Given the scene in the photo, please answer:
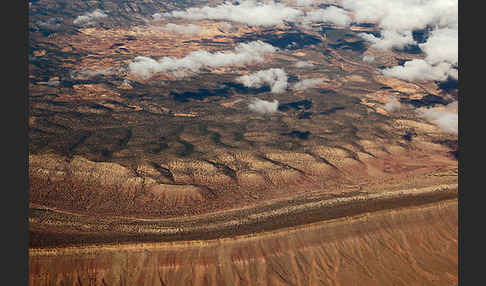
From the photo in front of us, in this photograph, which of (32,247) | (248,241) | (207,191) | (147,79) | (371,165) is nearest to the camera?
(32,247)

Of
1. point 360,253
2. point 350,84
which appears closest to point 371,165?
point 360,253

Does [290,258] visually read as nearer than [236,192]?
Yes

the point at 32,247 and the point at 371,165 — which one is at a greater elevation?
the point at 32,247

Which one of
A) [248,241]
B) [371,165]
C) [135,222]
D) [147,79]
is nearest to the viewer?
[248,241]

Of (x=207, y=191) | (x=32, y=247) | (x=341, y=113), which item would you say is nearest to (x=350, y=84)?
(x=341, y=113)

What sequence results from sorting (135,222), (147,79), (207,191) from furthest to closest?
(147,79) < (207,191) < (135,222)

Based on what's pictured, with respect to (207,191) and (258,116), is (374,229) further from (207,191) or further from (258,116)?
(258,116)

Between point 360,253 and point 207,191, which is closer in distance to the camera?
point 360,253

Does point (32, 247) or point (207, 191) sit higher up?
point (32, 247)

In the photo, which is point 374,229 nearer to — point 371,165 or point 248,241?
point 248,241
